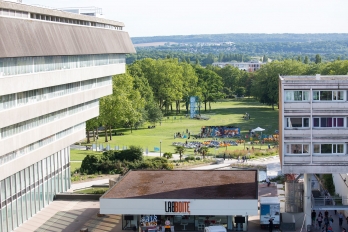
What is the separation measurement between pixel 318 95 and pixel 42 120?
18.9 metres

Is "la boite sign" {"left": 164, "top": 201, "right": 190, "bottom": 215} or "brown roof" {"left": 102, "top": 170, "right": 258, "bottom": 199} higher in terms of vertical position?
"brown roof" {"left": 102, "top": 170, "right": 258, "bottom": 199}

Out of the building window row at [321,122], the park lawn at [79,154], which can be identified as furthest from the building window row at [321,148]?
the park lawn at [79,154]

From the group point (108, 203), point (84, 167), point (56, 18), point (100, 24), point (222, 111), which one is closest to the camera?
point (108, 203)

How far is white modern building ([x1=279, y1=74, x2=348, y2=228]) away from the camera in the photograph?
4769cm

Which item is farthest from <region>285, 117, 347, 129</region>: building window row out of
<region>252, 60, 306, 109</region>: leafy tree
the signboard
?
<region>252, 60, 306, 109</region>: leafy tree

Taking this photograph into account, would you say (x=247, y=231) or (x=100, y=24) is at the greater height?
(x=100, y=24)

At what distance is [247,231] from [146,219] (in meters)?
6.84

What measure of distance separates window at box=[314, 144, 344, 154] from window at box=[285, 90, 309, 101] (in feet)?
10.7

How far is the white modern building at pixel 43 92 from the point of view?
43.2 meters

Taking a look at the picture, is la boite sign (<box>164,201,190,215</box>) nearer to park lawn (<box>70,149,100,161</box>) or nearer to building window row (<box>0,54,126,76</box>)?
building window row (<box>0,54,126,76</box>)

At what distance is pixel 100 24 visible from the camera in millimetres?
61625

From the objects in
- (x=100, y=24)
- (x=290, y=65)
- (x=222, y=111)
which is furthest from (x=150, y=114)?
(x=100, y=24)

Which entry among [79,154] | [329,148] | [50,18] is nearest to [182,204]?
[329,148]

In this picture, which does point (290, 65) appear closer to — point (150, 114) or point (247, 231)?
point (150, 114)
